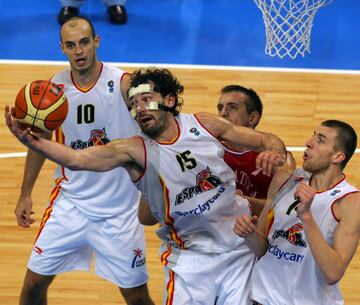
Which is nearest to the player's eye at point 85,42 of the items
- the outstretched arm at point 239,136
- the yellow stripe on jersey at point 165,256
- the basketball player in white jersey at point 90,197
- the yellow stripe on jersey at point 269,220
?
the basketball player in white jersey at point 90,197

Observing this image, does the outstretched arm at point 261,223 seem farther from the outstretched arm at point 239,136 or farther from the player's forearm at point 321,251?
the player's forearm at point 321,251

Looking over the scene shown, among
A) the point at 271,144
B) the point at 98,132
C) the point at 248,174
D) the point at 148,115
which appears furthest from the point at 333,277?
the point at 98,132

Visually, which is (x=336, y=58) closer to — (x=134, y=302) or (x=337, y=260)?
(x=134, y=302)

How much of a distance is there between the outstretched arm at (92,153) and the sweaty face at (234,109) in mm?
1019

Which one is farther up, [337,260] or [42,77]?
[337,260]

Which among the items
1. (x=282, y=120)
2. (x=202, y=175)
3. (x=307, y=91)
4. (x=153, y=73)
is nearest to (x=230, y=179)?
(x=202, y=175)

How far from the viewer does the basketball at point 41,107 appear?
510cm

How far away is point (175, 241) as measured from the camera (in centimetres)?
553

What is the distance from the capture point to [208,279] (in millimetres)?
5422

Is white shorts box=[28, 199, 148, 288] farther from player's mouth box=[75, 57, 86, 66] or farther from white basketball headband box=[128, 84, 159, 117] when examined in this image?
white basketball headband box=[128, 84, 159, 117]

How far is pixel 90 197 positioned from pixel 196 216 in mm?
1011

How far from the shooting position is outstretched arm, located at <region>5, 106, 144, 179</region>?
4.92 metres

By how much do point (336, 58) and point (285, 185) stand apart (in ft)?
19.8

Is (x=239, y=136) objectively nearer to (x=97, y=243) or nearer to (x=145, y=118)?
(x=145, y=118)
